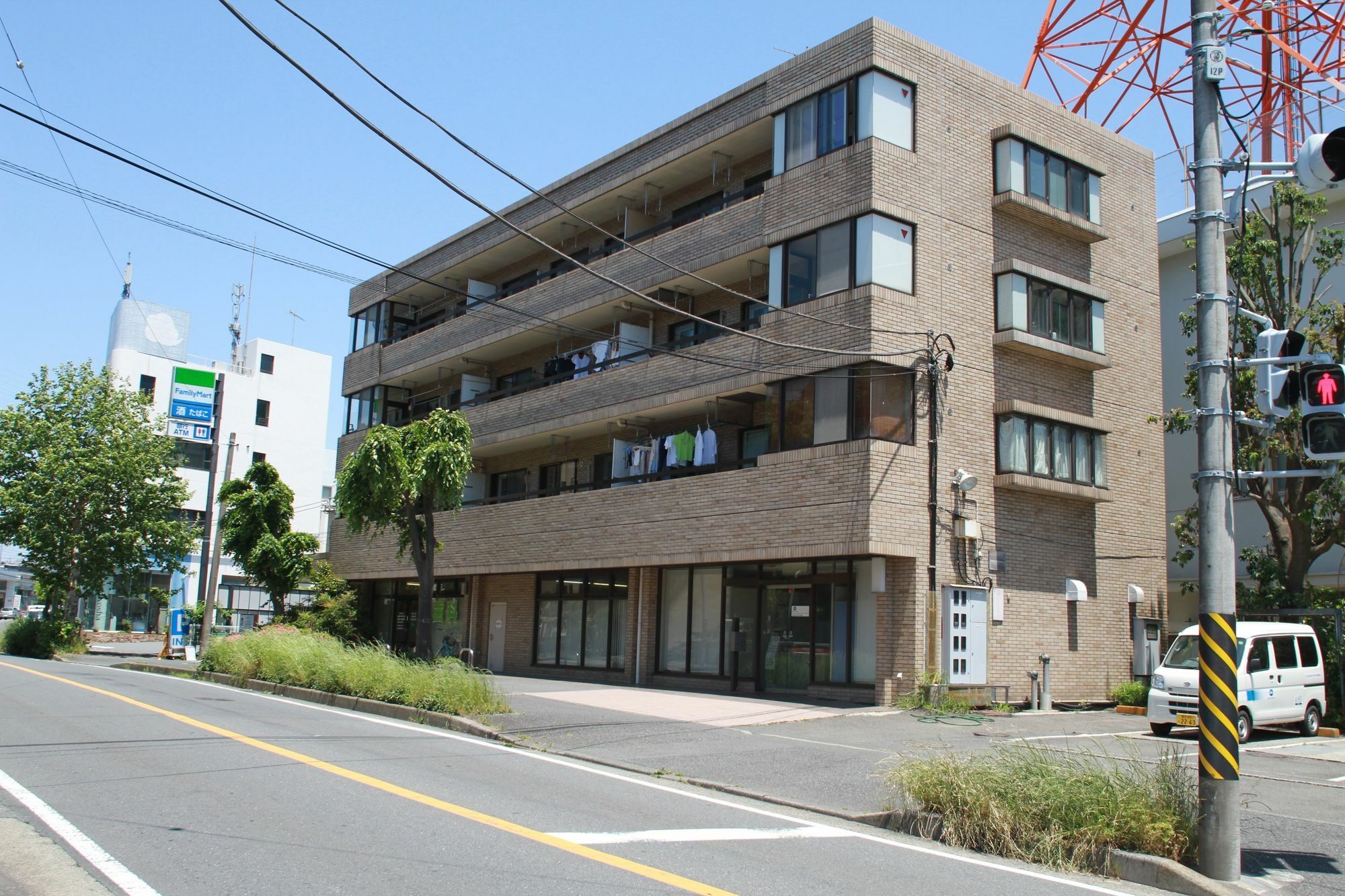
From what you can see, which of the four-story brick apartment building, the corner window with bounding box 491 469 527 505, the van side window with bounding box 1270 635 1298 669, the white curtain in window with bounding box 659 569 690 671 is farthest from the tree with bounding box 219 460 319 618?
the van side window with bounding box 1270 635 1298 669

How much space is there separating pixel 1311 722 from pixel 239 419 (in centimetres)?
6069

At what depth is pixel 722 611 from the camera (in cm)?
2467

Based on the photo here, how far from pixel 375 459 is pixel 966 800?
15.0 meters

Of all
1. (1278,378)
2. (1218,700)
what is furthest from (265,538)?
(1278,378)

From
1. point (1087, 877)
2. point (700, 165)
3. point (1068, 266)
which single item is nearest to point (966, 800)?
point (1087, 877)

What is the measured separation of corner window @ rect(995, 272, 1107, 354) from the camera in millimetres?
23688

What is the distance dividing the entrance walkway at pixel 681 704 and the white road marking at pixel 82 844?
10.00 meters

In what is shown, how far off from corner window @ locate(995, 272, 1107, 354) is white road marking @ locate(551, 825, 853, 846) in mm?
16522

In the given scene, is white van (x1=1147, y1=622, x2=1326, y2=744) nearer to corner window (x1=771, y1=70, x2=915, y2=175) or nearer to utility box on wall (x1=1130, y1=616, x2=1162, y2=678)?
utility box on wall (x1=1130, y1=616, x2=1162, y2=678)

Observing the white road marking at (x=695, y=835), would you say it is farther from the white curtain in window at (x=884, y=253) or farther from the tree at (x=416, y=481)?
the white curtain in window at (x=884, y=253)

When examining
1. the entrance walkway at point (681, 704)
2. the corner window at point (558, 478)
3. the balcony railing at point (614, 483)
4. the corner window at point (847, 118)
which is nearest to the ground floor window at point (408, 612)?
the balcony railing at point (614, 483)

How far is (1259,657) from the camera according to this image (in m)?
18.8

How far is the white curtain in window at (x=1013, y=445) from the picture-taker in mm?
23109

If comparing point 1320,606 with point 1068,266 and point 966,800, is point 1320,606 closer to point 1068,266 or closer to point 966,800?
point 1068,266
